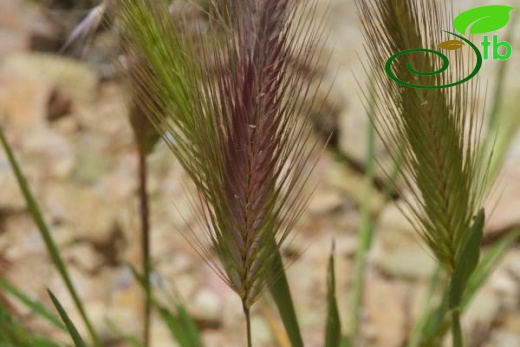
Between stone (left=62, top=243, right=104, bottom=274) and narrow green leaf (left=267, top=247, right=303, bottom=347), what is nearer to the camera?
narrow green leaf (left=267, top=247, right=303, bottom=347)

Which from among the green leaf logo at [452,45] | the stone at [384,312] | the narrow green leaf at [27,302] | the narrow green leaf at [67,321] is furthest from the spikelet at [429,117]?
the stone at [384,312]

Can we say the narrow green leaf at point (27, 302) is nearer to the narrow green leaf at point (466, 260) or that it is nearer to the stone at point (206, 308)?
the narrow green leaf at point (466, 260)

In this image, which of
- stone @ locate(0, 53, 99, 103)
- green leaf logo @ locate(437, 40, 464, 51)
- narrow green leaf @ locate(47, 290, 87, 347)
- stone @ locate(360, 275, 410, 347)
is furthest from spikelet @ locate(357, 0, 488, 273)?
stone @ locate(0, 53, 99, 103)

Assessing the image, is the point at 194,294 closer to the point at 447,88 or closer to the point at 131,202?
the point at 131,202

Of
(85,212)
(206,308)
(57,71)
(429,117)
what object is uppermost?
(429,117)

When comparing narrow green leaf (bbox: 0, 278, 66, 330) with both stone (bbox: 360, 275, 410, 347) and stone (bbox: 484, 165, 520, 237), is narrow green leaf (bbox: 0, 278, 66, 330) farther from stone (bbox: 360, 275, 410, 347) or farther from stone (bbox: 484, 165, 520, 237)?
stone (bbox: 484, 165, 520, 237)

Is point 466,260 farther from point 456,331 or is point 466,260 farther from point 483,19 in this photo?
point 483,19

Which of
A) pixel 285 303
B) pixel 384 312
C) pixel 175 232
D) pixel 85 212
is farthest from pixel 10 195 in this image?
pixel 285 303
